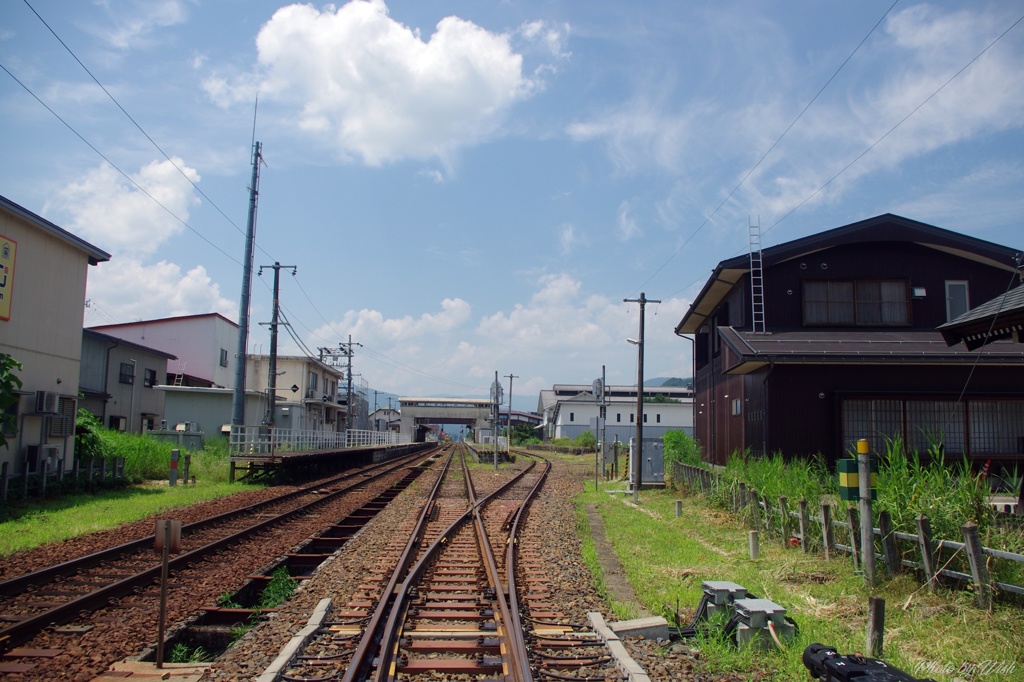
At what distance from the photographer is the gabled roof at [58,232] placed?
15.3m

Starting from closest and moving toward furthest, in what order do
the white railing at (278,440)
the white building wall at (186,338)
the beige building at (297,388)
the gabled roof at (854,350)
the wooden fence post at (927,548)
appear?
1. the wooden fence post at (927,548)
2. the gabled roof at (854,350)
3. the white railing at (278,440)
4. the beige building at (297,388)
5. the white building wall at (186,338)

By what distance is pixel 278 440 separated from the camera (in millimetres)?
25703

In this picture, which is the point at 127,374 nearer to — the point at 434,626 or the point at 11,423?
the point at 11,423

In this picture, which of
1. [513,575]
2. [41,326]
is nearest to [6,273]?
[41,326]

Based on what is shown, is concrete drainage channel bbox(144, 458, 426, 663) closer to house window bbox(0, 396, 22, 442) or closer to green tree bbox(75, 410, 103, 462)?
house window bbox(0, 396, 22, 442)

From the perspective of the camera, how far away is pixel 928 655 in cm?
559

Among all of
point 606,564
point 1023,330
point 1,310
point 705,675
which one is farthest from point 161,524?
point 1,310

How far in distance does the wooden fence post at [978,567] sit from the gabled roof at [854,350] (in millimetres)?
Answer: 8796

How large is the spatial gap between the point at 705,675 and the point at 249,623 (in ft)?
14.0

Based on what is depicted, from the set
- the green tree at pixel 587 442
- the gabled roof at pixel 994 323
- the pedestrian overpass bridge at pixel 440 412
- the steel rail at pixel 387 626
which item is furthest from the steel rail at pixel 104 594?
the pedestrian overpass bridge at pixel 440 412

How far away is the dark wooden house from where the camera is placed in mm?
14789

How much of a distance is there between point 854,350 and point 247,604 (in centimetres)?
1246

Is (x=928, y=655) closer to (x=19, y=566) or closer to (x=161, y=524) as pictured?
(x=161, y=524)

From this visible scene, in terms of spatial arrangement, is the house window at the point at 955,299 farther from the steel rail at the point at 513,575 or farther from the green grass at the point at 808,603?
the steel rail at the point at 513,575
